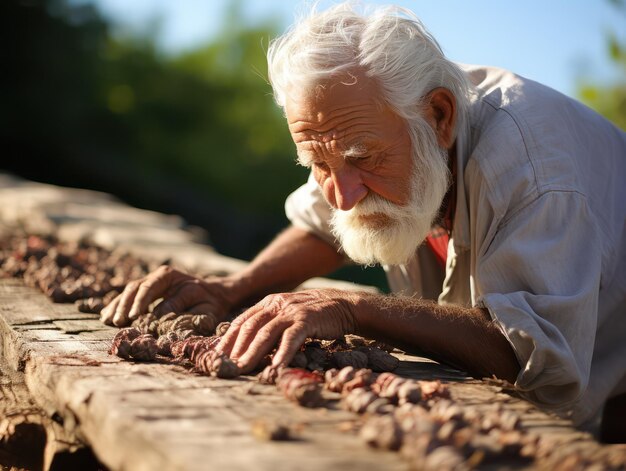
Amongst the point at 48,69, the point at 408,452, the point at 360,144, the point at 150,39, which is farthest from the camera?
the point at 150,39

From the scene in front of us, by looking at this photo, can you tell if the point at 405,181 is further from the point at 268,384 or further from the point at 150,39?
the point at 150,39

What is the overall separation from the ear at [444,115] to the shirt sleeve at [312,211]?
0.91m

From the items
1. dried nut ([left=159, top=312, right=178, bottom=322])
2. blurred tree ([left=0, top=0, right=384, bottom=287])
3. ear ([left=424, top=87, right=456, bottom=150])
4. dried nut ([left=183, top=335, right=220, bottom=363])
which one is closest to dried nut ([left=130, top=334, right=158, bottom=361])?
dried nut ([left=183, top=335, right=220, bottom=363])

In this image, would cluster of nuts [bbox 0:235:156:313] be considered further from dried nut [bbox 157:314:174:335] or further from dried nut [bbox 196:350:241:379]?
dried nut [bbox 196:350:241:379]

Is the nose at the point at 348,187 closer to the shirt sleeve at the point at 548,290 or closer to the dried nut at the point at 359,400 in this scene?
the shirt sleeve at the point at 548,290

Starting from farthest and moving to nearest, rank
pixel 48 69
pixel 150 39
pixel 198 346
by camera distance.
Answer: pixel 150 39 < pixel 48 69 < pixel 198 346

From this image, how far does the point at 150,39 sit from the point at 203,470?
22.9 m

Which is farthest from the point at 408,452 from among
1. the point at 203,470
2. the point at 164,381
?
the point at 164,381

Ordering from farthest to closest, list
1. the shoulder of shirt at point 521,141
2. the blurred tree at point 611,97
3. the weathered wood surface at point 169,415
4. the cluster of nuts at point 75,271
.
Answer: the blurred tree at point 611,97, the cluster of nuts at point 75,271, the shoulder of shirt at point 521,141, the weathered wood surface at point 169,415

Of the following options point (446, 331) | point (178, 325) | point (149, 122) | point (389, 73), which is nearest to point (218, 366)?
point (178, 325)

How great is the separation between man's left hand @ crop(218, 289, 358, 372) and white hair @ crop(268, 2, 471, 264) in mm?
597

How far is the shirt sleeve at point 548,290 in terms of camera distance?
2420 mm

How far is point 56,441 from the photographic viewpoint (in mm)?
2143

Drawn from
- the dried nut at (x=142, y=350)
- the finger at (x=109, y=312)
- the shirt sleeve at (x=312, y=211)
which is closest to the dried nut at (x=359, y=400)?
the dried nut at (x=142, y=350)
